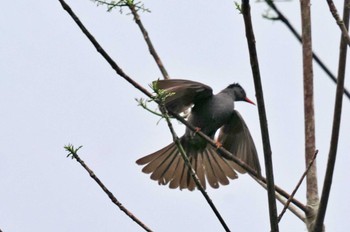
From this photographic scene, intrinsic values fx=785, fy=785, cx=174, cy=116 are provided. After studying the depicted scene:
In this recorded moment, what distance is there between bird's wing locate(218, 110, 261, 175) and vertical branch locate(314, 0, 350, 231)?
331cm

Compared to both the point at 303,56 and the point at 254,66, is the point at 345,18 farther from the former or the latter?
the point at 303,56

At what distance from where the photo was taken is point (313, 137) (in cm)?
390

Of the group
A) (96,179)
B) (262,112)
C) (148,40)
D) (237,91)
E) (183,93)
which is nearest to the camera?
(262,112)

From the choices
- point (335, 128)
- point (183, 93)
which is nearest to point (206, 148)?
point (183, 93)

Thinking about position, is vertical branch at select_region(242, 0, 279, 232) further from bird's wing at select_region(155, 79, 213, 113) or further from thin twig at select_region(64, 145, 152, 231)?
bird's wing at select_region(155, 79, 213, 113)

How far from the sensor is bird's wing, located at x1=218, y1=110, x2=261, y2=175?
6953mm

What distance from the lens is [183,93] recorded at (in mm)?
6648

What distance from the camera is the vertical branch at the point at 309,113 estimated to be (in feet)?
12.4

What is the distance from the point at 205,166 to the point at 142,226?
4.34 m

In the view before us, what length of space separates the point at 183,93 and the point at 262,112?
11.3 feet

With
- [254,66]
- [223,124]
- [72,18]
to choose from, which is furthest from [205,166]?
[254,66]

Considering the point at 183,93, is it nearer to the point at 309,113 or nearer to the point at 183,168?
the point at 183,168

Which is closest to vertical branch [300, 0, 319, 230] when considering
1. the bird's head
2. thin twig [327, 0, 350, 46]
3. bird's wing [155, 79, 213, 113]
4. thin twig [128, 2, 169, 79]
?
thin twig [327, 0, 350, 46]

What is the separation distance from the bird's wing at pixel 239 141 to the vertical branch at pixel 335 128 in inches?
130
